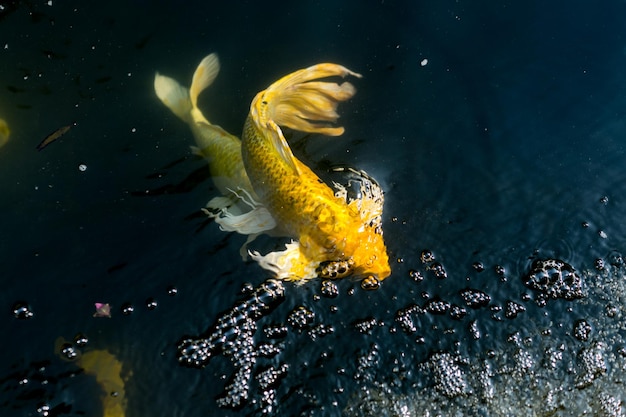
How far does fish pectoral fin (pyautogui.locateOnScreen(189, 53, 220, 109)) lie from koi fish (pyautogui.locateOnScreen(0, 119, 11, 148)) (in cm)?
87

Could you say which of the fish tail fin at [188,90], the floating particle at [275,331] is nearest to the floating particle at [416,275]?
the floating particle at [275,331]

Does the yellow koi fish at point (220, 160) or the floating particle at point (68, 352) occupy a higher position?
the yellow koi fish at point (220, 160)

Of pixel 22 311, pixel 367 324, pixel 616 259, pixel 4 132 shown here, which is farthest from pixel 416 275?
pixel 4 132

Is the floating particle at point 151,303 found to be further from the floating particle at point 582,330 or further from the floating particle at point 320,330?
the floating particle at point 582,330

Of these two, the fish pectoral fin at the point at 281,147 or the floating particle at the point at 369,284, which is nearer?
the fish pectoral fin at the point at 281,147

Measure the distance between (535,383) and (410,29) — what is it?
1.91m

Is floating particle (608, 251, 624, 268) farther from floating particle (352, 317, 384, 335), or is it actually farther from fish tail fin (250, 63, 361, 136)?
fish tail fin (250, 63, 361, 136)

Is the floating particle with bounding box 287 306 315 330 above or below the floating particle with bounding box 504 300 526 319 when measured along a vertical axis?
above

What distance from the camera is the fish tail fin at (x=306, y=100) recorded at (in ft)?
9.32

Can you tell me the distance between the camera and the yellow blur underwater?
2.61 meters

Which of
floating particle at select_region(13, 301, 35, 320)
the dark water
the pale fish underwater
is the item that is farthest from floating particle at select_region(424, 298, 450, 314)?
floating particle at select_region(13, 301, 35, 320)

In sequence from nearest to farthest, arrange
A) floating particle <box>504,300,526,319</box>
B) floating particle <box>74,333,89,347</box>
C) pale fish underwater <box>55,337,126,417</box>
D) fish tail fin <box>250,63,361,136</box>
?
pale fish underwater <box>55,337,126,417</box> → floating particle <box>74,333,89,347</box> → floating particle <box>504,300,526,319</box> → fish tail fin <box>250,63,361,136</box>

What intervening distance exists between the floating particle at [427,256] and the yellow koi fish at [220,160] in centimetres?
67

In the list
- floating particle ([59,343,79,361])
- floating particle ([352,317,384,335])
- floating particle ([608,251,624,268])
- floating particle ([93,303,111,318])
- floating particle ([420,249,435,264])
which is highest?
floating particle ([93,303,111,318])
